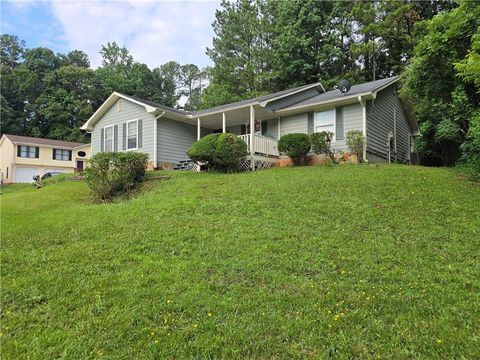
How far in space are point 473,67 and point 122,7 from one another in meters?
9.03

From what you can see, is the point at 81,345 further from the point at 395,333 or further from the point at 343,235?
the point at 343,235

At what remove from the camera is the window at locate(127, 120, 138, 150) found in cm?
1681

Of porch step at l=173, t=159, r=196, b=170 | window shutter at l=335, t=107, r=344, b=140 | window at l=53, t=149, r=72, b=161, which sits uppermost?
window at l=53, t=149, r=72, b=161

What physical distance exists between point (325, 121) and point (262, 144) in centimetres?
289

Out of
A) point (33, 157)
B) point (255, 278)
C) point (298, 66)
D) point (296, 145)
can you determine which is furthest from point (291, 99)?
point (33, 157)

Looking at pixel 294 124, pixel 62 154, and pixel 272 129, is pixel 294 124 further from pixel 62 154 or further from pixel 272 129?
pixel 62 154

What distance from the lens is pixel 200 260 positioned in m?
4.88

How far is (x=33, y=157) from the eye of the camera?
31.0 meters

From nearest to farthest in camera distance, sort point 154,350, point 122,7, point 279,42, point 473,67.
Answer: point 154,350, point 473,67, point 122,7, point 279,42

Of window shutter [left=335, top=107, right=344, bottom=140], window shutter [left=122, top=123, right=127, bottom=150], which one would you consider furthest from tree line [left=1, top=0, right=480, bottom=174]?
window shutter [left=122, top=123, right=127, bottom=150]

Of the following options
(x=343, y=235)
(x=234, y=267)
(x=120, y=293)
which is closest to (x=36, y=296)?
(x=120, y=293)

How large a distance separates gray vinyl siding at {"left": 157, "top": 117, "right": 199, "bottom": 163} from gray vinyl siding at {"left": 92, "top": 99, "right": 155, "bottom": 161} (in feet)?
1.54

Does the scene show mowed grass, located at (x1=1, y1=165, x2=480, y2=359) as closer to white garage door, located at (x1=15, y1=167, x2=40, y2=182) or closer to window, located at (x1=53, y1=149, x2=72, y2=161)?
white garage door, located at (x1=15, y1=167, x2=40, y2=182)

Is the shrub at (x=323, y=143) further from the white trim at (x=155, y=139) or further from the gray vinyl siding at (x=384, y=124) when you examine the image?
the white trim at (x=155, y=139)
